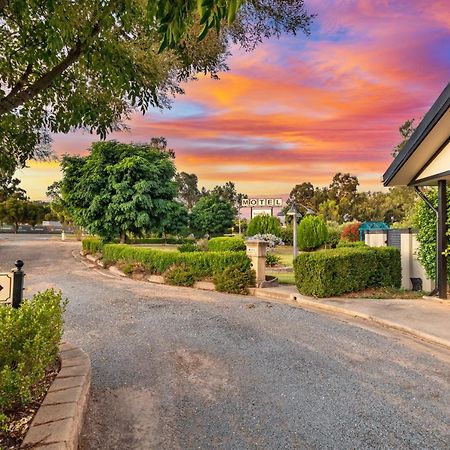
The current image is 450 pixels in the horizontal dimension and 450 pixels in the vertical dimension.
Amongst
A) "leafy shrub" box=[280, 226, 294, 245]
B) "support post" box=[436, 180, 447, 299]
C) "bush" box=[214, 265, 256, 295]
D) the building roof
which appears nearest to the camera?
the building roof

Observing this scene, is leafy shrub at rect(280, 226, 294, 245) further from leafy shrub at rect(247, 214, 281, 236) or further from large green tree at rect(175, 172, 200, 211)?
large green tree at rect(175, 172, 200, 211)

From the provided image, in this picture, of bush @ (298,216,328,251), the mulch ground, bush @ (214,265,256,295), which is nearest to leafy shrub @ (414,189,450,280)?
bush @ (214,265,256,295)

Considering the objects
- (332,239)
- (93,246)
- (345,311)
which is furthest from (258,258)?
(332,239)

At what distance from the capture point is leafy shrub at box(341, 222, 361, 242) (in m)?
31.5

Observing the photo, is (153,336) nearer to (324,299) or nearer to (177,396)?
(177,396)

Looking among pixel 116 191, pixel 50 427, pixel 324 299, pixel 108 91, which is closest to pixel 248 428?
pixel 50 427

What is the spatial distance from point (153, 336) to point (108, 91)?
394cm

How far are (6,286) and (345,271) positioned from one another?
8021 millimetres

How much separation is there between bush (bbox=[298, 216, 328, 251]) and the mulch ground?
21414 mm

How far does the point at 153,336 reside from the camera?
20.9 ft

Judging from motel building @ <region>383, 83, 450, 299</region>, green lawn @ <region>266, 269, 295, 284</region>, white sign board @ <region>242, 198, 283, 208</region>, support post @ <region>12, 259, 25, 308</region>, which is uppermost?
white sign board @ <region>242, 198, 283, 208</region>

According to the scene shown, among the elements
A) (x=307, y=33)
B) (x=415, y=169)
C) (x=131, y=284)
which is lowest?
(x=131, y=284)

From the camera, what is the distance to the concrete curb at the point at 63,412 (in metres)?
2.66

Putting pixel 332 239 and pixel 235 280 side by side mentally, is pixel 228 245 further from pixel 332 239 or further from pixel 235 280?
pixel 332 239
